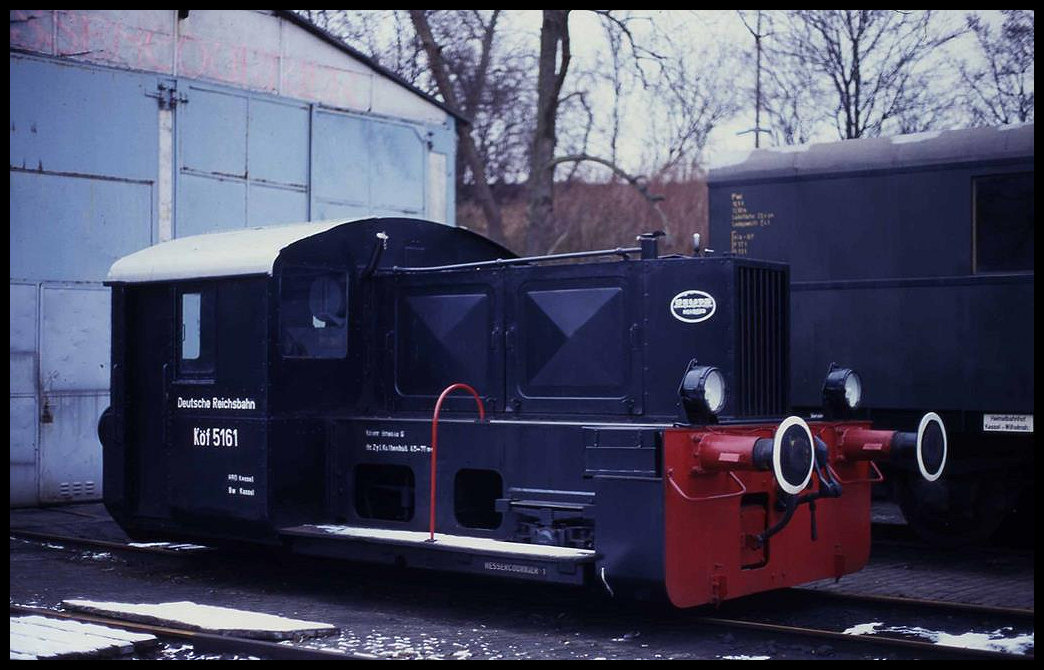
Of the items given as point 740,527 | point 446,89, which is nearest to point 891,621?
point 740,527

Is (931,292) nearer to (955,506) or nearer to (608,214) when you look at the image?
(955,506)

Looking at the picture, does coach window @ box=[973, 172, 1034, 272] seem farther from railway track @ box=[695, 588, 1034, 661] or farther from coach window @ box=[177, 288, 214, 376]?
coach window @ box=[177, 288, 214, 376]

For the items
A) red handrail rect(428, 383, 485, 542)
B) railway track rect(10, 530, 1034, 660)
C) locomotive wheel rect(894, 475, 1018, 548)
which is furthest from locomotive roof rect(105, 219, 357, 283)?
locomotive wheel rect(894, 475, 1018, 548)

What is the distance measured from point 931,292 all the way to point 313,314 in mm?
5110

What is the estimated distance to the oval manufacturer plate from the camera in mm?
7242

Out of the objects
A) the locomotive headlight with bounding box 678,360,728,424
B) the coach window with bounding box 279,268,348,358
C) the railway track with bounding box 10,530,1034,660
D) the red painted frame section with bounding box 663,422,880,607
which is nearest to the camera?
the railway track with bounding box 10,530,1034,660

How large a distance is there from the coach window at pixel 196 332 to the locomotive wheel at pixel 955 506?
5.82 metres

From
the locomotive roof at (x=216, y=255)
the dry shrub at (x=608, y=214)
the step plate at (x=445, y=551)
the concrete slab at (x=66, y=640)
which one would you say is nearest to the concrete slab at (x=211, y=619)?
the concrete slab at (x=66, y=640)

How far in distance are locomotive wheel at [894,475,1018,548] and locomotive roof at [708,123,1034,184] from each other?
267 cm

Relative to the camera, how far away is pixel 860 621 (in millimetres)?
7309

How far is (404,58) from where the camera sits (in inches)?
895

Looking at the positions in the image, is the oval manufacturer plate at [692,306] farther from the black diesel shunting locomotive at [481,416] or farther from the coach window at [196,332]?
the coach window at [196,332]
